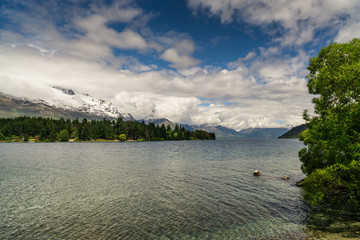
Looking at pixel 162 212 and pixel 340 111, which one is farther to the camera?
pixel 162 212

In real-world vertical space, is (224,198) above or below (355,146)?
below

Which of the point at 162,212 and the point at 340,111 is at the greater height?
the point at 340,111

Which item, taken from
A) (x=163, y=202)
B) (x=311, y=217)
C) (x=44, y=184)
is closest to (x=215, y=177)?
(x=163, y=202)

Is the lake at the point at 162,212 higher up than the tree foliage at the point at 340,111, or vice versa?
the tree foliage at the point at 340,111

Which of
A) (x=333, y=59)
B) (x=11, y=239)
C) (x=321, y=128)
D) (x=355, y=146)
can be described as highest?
(x=333, y=59)

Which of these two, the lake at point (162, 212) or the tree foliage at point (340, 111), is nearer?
the tree foliage at point (340, 111)

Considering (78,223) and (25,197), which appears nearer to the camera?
(78,223)

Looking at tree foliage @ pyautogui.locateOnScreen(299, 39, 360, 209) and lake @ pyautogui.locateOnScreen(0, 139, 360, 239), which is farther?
lake @ pyautogui.locateOnScreen(0, 139, 360, 239)

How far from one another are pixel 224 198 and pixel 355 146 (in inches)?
724

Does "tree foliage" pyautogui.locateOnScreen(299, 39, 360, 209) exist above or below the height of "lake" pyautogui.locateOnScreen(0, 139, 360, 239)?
above

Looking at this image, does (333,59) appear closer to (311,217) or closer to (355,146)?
(355,146)

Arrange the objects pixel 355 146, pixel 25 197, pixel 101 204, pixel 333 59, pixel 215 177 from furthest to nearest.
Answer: pixel 215 177 → pixel 25 197 → pixel 101 204 → pixel 333 59 → pixel 355 146

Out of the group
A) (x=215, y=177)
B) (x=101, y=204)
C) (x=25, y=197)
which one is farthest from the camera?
(x=215, y=177)

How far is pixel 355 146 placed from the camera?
59.8 ft
